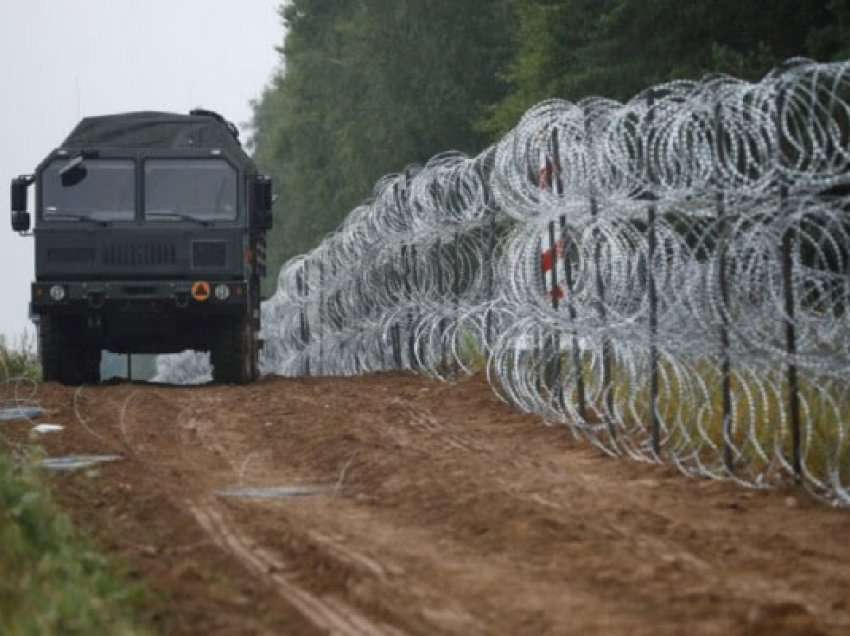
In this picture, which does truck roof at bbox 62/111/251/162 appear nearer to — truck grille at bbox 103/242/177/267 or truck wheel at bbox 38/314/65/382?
truck grille at bbox 103/242/177/267

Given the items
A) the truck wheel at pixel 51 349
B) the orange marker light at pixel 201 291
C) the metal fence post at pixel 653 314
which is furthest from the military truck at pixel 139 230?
the metal fence post at pixel 653 314

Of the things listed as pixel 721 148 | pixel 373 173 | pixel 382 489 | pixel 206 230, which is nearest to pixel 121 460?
pixel 382 489

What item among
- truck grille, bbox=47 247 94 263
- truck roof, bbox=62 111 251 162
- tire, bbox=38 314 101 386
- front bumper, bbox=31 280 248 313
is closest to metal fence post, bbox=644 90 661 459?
front bumper, bbox=31 280 248 313

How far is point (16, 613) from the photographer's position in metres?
6.04

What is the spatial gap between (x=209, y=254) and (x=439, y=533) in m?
12.1

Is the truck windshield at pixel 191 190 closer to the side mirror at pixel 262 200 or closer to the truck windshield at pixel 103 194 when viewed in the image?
the truck windshield at pixel 103 194

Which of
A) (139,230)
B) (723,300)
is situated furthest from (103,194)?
(723,300)

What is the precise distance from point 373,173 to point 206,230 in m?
29.2

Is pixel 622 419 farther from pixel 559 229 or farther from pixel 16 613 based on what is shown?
pixel 16 613

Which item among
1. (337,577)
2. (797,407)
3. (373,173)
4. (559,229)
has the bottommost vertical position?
(337,577)

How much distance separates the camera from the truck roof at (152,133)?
832 inches

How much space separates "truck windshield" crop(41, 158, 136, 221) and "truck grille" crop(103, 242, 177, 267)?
34 centimetres

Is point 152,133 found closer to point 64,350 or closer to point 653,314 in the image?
point 64,350

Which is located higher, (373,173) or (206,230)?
(373,173)
